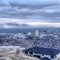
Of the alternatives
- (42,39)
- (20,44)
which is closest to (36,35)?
(42,39)

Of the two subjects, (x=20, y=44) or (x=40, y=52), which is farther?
(x=20, y=44)

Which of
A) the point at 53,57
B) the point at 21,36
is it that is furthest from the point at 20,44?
the point at 53,57

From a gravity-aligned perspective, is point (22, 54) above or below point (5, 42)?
below

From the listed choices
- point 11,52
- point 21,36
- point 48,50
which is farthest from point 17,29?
point 48,50

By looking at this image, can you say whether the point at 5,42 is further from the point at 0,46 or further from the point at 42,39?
the point at 42,39

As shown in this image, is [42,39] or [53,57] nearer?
[53,57]

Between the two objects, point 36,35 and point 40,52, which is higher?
point 36,35

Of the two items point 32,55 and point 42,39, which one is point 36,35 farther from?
point 32,55

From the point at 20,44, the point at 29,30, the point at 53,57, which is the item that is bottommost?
the point at 53,57

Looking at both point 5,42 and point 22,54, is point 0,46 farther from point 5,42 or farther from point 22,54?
point 22,54
